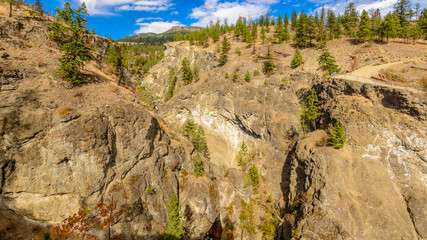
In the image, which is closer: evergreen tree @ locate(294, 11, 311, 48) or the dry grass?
the dry grass

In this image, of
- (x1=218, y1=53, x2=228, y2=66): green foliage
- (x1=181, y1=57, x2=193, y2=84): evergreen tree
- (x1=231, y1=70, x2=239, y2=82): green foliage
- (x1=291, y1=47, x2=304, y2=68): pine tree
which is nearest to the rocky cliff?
(x1=291, y1=47, x2=304, y2=68): pine tree

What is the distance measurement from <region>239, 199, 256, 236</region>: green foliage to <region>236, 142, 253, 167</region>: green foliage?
27.2 ft

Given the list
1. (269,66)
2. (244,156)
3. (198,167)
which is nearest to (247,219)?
(244,156)

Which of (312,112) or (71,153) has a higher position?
(71,153)

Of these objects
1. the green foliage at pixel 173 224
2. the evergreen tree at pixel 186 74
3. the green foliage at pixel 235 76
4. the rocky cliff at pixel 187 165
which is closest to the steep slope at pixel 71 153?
the rocky cliff at pixel 187 165

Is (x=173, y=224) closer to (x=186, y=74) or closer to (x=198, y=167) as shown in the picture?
(x=198, y=167)

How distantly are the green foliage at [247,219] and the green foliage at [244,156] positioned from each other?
8285 mm

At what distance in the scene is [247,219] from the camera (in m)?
31.7

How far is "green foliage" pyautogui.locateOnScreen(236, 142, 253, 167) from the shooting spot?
3820 centimetres

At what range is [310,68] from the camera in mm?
40656

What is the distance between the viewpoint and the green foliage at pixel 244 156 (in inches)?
1504

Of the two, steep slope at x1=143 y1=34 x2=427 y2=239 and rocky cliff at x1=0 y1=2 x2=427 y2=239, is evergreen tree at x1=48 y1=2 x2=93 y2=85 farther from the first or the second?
steep slope at x1=143 y1=34 x2=427 y2=239

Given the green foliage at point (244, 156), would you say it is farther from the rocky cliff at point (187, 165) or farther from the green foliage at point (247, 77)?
the green foliage at point (247, 77)

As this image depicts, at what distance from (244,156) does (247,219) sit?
1246cm
